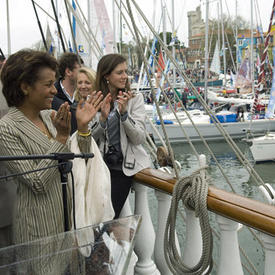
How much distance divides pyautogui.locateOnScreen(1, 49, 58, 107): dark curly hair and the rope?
0.78 meters

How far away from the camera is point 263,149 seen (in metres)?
14.6

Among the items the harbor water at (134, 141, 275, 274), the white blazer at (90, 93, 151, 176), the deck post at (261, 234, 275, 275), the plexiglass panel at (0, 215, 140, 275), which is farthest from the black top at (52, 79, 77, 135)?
the harbor water at (134, 141, 275, 274)

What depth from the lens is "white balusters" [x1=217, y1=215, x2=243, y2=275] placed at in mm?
1523

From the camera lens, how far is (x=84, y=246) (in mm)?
1043

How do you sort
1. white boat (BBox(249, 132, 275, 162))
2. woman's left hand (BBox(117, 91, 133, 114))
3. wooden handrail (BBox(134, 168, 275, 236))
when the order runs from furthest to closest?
white boat (BBox(249, 132, 275, 162)), woman's left hand (BBox(117, 91, 133, 114)), wooden handrail (BBox(134, 168, 275, 236))

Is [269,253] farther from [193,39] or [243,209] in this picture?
[193,39]

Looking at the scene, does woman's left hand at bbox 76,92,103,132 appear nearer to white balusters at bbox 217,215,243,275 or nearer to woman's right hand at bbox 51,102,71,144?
woman's right hand at bbox 51,102,71,144

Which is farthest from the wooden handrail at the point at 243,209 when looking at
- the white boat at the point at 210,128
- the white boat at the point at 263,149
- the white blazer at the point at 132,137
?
the white boat at the point at 210,128

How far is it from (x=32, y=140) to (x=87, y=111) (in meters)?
0.27

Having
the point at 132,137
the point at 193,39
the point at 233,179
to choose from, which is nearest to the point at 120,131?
the point at 132,137

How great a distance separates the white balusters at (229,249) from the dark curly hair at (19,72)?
37.5 inches

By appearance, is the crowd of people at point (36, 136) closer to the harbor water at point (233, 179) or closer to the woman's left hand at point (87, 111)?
the woman's left hand at point (87, 111)

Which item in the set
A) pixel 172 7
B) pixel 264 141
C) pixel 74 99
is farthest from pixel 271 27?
pixel 172 7

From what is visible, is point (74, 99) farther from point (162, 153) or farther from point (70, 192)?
point (70, 192)
